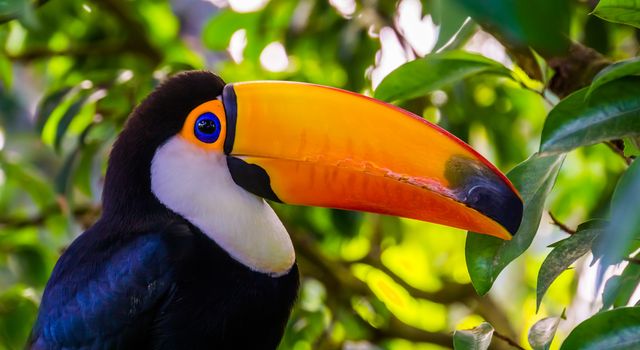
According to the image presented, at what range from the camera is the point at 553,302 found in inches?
177

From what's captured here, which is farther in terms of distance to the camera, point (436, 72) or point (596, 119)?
point (436, 72)

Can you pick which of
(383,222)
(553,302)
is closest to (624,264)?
(383,222)

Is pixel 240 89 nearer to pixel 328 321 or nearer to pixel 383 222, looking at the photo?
pixel 328 321

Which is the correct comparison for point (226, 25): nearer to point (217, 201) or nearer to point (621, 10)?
point (217, 201)

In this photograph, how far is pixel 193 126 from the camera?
2.24 m

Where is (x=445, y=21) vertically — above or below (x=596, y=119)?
above

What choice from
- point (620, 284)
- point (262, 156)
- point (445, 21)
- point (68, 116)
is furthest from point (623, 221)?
point (68, 116)

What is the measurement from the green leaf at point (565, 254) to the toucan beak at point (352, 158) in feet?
0.34

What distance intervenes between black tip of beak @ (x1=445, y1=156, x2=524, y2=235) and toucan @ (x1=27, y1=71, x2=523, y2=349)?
8 cm

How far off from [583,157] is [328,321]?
1150mm

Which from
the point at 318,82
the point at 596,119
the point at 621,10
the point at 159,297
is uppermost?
the point at 621,10

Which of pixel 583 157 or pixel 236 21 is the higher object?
pixel 236 21

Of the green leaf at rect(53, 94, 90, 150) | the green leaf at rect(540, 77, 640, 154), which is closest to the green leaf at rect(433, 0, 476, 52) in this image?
the green leaf at rect(540, 77, 640, 154)

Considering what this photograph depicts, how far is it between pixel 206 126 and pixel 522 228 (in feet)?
2.83
